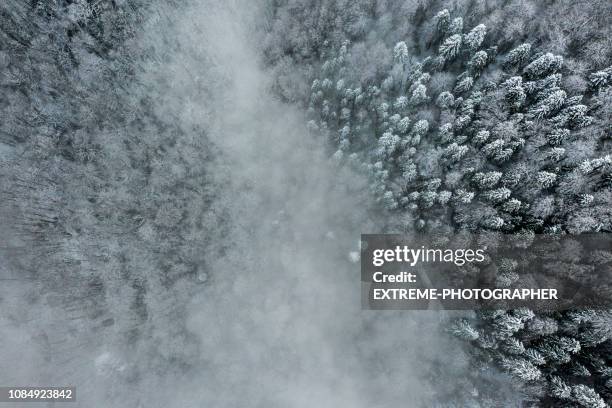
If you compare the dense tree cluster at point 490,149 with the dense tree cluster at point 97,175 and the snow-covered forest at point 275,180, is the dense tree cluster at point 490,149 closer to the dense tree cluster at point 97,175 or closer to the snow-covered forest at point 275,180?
the snow-covered forest at point 275,180

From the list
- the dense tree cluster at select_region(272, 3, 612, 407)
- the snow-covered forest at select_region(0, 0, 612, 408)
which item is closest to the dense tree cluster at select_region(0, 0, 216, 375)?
the snow-covered forest at select_region(0, 0, 612, 408)

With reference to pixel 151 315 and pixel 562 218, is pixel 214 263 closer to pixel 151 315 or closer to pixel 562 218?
pixel 151 315

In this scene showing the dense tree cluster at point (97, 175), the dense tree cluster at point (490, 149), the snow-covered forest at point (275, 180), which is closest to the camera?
the dense tree cluster at point (490, 149)

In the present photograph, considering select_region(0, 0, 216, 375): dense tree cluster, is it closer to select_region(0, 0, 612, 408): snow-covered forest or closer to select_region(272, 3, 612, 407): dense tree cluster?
select_region(0, 0, 612, 408): snow-covered forest

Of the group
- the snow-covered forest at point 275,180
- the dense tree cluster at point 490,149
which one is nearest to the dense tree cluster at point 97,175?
the snow-covered forest at point 275,180

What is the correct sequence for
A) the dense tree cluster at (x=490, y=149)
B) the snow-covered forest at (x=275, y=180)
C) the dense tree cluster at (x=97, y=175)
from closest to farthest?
the dense tree cluster at (x=490, y=149) → the snow-covered forest at (x=275, y=180) → the dense tree cluster at (x=97, y=175)

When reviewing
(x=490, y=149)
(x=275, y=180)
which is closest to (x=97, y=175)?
(x=275, y=180)

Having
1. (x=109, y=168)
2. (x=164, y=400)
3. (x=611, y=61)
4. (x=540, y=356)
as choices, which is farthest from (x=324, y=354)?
(x=611, y=61)
